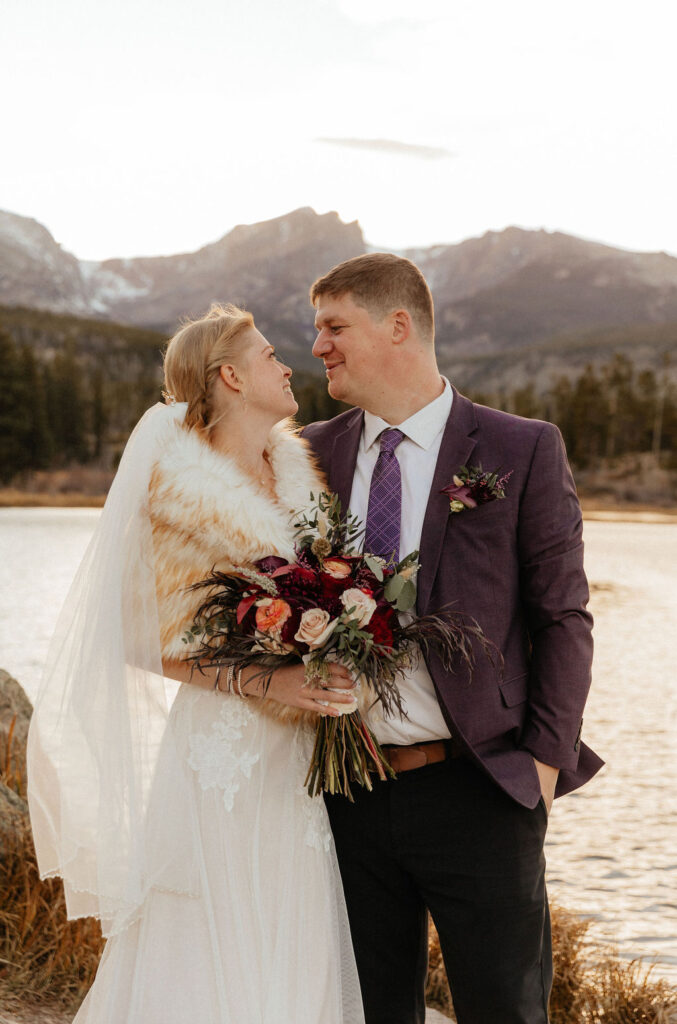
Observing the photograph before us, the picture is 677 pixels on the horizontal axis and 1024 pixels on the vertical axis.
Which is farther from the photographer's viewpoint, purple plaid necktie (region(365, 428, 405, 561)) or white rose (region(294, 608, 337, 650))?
Answer: purple plaid necktie (region(365, 428, 405, 561))

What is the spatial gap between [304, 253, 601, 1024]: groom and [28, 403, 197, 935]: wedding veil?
59cm

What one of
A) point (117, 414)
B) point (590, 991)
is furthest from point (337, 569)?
point (117, 414)

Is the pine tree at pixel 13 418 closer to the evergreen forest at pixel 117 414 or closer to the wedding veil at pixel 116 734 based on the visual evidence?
the evergreen forest at pixel 117 414

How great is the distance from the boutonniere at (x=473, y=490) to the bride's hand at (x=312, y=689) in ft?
2.00

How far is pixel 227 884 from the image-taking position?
2.85m

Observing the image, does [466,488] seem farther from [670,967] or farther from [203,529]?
[670,967]

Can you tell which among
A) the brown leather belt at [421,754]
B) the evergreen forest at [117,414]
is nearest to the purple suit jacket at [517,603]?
the brown leather belt at [421,754]

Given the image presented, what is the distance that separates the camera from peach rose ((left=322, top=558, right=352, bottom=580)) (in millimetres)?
2529

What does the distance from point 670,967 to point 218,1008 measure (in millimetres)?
4018

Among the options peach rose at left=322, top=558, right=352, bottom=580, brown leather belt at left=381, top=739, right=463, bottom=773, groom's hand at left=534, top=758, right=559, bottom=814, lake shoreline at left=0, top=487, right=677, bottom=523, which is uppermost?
peach rose at left=322, top=558, right=352, bottom=580

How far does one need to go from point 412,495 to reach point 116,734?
118 centimetres

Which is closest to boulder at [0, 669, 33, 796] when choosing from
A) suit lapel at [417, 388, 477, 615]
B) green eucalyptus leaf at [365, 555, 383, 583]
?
suit lapel at [417, 388, 477, 615]

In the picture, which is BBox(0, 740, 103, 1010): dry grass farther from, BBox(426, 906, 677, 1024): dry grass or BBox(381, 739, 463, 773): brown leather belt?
BBox(381, 739, 463, 773): brown leather belt

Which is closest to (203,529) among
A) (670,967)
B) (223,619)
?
(223,619)
